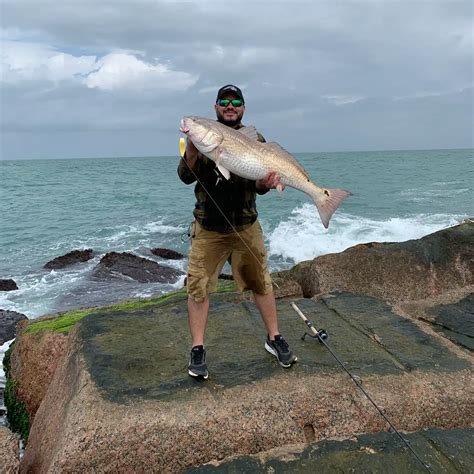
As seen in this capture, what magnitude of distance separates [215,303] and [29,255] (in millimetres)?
17227

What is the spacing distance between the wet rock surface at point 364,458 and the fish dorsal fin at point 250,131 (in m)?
2.42

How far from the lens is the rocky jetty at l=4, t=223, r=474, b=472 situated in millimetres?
3453

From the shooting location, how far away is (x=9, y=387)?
6340 mm

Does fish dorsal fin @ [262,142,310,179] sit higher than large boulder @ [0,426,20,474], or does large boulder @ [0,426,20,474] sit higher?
fish dorsal fin @ [262,142,310,179]

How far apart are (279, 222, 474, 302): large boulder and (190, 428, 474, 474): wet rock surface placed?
426 cm

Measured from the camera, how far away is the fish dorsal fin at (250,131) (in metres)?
3.89

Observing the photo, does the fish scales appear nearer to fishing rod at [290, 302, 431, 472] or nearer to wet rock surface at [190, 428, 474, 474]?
fishing rod at [290, 302, 431, 472]

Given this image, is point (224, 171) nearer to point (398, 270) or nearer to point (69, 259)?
point (398, 270)

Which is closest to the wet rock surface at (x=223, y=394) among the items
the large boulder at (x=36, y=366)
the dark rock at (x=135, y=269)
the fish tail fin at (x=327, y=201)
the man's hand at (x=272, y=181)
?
the large boulder at (x=36, y=366)

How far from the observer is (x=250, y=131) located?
13.0 feet

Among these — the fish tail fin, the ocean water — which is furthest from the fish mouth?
the ocean water

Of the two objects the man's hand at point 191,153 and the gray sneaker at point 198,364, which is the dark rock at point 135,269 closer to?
the gray sneaker at point 198,364

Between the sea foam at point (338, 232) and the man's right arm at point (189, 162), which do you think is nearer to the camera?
the man's right arm at point (189, 162)

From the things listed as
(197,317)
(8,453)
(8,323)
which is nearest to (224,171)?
(197,317)
